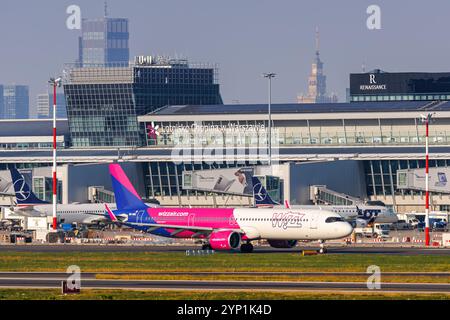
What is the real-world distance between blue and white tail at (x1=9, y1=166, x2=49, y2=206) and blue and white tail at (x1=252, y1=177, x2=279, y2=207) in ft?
102

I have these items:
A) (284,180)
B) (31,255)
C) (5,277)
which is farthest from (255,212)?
(284,180)

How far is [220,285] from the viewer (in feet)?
256

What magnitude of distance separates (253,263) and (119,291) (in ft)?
91.0

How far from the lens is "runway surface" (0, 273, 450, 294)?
75.5 m

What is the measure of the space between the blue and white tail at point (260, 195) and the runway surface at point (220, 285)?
98638 millimetres

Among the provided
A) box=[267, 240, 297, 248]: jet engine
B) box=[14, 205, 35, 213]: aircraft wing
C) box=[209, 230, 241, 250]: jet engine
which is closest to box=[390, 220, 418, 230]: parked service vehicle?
box=[14, 205, 35, 213]: aircraft wing

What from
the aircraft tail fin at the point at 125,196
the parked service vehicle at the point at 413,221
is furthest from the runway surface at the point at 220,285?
the parked service vehicle at the point at 413,221

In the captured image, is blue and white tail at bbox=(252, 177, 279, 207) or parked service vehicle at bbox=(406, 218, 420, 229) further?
parked service vehicle at bbox=(406, 218, 420, 229)

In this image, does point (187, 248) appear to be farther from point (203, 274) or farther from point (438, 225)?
point (438, 225)

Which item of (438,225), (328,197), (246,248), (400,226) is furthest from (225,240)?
(328,197)

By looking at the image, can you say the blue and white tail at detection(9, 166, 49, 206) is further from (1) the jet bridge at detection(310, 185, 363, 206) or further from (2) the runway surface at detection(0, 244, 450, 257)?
(2) the runway surface at detection(0, 244, 450, 257)

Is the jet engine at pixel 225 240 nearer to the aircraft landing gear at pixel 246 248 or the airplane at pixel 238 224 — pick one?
the airplane at pixel 238 224

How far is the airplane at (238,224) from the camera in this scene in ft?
387
